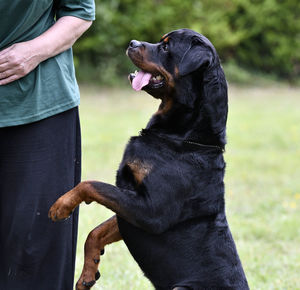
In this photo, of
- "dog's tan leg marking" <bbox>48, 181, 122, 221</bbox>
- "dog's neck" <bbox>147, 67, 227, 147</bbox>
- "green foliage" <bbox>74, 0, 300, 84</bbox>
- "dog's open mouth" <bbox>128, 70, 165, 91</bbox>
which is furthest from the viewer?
"green foliage" <bbox>74, 0, 300, 84</bbox>

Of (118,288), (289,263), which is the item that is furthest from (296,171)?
(118,288)

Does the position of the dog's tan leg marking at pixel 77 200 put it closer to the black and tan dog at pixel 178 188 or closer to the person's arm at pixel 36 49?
the black and tan dog at pixel 178 188

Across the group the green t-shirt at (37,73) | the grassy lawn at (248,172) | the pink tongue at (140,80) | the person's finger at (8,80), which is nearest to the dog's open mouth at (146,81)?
the pink tongue at (140,80)

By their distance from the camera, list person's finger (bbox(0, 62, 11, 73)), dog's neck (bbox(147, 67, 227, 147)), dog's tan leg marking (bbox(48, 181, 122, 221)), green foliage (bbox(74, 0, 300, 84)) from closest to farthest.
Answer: person's finger (bbox(0, 62, 11, 73)), dog's tan leg marking (bbox(48, 181, 122, 221)), dog's neck (bbox(147, 67, 227, 147)), green foliage (bbox(74, 0, 300, 84))

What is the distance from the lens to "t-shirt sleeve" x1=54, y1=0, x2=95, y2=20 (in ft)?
9.99

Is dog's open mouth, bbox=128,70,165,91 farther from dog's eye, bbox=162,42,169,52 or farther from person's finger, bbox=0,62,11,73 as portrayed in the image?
person's finger, bbox=0,62,11,73

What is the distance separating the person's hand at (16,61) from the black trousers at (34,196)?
0.88 ft

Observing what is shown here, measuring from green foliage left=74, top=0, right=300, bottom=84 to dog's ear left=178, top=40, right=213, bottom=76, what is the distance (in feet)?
54.2

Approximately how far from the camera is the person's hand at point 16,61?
2807 mm

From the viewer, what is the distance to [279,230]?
632 cm

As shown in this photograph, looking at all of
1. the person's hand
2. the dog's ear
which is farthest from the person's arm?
the dog's ear

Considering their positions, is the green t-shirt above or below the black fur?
above

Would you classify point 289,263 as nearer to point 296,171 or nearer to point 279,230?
point 279,230

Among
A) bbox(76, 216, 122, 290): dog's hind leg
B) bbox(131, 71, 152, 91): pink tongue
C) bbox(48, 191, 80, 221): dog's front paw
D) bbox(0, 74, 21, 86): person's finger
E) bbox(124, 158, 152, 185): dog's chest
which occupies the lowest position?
bbox(76, 216, 122, 290): dog's hind leg
